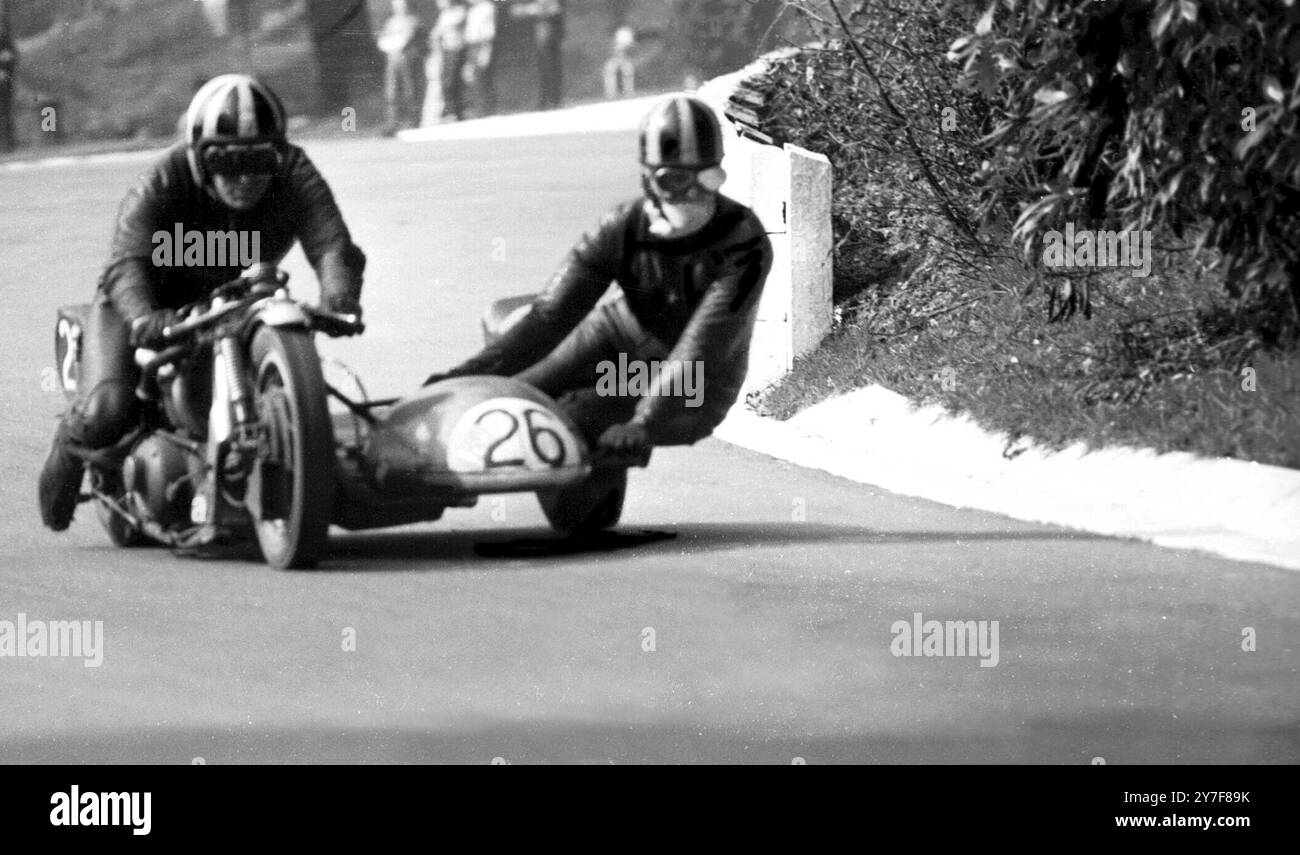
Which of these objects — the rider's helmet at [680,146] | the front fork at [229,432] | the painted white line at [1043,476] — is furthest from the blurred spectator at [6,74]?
the painted white line at [1043,476]

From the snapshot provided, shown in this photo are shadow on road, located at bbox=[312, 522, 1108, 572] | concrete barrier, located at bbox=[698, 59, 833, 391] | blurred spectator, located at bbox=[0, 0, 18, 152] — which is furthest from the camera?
concrete barrier, located at bbox=[698, 59, 833, 391]

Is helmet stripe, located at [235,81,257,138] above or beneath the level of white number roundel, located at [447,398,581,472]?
above

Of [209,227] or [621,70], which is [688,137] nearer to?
[621,70]

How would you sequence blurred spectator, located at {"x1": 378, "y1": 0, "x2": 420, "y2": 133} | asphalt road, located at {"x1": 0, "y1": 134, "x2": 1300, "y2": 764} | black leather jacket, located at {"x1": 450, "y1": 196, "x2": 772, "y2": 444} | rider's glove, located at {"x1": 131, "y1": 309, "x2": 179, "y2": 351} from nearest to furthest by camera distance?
1. asphalt road, located at {"x1": 0, "y1": 134, "x2": 1300, "y2": 764}
2. rider's glove, located at {"x1": 131, "y1": 309, "x2": 179, "y2": 351}
3. black leather jacket, located at {"x1": 450, "y1": 196, "x2": 772, "y2": 444}
4. blurred spectator, located at {"x1": 378, "y1": 0, "x2": 420, "y2": 133}

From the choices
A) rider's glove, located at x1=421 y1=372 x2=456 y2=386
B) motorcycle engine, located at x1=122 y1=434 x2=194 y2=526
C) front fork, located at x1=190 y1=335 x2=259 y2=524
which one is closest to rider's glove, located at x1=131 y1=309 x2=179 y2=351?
front fork, located at x1=190 y1=335 x2=259 y2=524

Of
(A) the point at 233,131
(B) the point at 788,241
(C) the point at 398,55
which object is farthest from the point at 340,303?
(B) the point at 788,241

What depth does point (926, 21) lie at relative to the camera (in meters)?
16.3

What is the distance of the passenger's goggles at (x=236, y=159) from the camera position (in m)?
10.1

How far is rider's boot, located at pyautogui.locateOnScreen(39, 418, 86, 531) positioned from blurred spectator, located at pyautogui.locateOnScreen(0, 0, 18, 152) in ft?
5.61

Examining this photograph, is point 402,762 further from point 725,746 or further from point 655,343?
point 655,343

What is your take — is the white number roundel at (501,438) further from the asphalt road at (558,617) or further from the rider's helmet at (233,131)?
the rider's helmet at (233,131)

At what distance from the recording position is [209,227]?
10180 mm

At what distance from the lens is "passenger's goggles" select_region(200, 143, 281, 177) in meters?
10.1

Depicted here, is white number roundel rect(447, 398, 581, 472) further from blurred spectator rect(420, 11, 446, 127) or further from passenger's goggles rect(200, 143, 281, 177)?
blurred spectator rect(420, 11, 446, 127)
